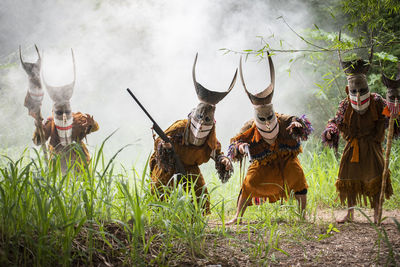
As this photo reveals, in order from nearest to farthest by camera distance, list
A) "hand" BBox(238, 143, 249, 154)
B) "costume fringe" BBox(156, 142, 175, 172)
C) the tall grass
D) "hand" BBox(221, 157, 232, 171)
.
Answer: the tall grass
"costume fringe" BBox(156, 142, 175, 172)
"hand" BBox(221, 157, 232, 171)
"hand" BBox(238, 143, 249, 154)

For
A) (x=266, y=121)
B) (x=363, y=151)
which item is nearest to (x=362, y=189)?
(x=363, y=151)

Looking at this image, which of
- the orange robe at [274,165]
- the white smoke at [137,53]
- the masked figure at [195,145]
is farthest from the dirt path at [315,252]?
the white smoke at [137,53]

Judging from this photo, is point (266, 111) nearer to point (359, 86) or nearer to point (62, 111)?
point (359, 86)

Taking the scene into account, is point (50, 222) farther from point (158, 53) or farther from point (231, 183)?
point (158, 53)

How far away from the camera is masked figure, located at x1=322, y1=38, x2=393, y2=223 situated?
3396mm

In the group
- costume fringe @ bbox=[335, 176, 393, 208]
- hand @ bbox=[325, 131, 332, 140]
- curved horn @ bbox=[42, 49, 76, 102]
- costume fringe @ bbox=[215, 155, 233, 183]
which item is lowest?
costume fringe @ bbox=[335, 176, 393, 208]

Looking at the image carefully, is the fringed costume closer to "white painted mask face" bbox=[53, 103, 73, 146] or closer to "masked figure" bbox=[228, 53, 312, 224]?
"masked figure" bbox=[228, 53, 312, 224]

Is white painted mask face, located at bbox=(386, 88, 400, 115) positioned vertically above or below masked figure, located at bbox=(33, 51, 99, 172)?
below

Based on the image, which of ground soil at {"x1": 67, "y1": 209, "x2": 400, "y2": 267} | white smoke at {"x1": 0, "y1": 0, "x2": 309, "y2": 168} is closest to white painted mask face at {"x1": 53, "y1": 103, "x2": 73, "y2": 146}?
ground soil at {"x1": 67, "y1": 209, "x2": 400, "y2": 267}

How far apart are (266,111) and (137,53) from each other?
570 cm

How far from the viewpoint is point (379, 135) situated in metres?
3.50

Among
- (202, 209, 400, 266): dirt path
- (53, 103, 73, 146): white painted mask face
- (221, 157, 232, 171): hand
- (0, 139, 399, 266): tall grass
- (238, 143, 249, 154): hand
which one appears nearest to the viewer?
(0, 139, 399, 266): tall grass

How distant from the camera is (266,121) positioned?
3432mm

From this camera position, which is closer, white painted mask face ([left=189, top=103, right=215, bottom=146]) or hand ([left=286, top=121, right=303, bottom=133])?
white painted mask face ([left=189, top=103, right=215, bottom=146])
